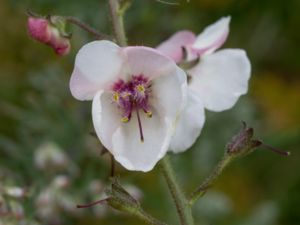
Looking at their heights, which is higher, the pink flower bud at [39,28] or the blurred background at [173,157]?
the pink flower bud at [39,28]

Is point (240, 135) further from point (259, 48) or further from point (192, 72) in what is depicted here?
point (259, 48)

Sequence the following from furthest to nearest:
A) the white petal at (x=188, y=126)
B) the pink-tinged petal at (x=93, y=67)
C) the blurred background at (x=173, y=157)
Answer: the blurred background at (x=173, y=157), the white petal at (x=188, y=126), the pink-tinged petal at (x=93, y=67)

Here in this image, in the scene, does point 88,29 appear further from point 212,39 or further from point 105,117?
point 212,39

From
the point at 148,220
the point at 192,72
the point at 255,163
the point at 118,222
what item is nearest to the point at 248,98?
the point at 255,163

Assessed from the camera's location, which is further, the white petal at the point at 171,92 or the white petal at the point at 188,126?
the white petal at the point at 188,126

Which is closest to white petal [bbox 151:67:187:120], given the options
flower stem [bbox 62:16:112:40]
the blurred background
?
flower stem [bbox 62:16:112:40]

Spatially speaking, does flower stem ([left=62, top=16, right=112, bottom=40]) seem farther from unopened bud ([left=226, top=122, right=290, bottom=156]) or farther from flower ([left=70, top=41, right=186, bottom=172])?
unopened bud ([left=226, top=122, right=290, bottom=156])

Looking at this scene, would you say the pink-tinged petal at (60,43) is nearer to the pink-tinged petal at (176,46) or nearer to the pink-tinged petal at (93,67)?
the pink-tinged petal at (93,67)

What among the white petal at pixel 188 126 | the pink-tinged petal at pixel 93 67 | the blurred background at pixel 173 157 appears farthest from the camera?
the blurred background at pixel 173 157

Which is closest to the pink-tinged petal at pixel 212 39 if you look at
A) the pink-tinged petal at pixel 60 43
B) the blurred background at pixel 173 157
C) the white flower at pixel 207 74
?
the white flower at pixel 207 74
